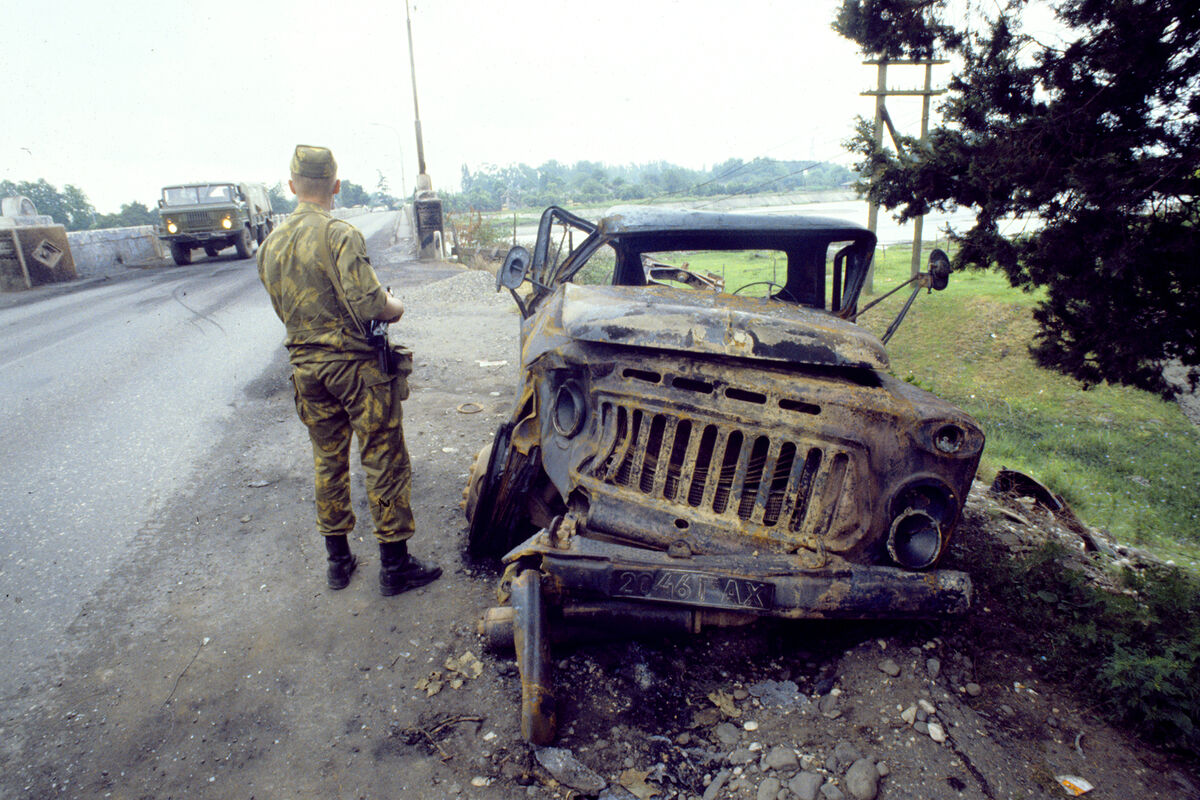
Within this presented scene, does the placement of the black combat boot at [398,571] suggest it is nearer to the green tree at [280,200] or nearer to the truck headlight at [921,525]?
the truck headlight at [921,525]

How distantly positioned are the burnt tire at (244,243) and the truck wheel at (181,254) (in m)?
1.22

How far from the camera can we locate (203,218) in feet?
56.4

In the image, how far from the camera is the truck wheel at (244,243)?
18.0m

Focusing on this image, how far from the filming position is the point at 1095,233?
129 inches

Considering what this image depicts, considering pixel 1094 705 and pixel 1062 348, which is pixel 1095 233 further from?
pixel 1094 705

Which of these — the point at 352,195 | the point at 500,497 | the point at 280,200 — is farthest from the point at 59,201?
the point at 352,195

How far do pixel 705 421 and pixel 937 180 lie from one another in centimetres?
252

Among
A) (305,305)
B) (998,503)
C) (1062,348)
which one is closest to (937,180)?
(1062,348)

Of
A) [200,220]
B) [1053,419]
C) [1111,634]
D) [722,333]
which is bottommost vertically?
[1053,419]

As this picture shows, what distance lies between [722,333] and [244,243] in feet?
62.6

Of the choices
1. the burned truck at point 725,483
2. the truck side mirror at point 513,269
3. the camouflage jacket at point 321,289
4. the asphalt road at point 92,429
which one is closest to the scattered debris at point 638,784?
the burned truck at point 725,483

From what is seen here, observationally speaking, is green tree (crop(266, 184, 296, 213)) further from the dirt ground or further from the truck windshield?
the dirt ground

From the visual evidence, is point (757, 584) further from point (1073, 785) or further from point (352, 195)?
point (352, 195)

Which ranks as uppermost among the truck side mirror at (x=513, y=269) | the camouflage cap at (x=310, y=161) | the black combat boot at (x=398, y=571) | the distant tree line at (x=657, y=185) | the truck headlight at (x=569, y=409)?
the distant tree line at (x=657, y=185)
